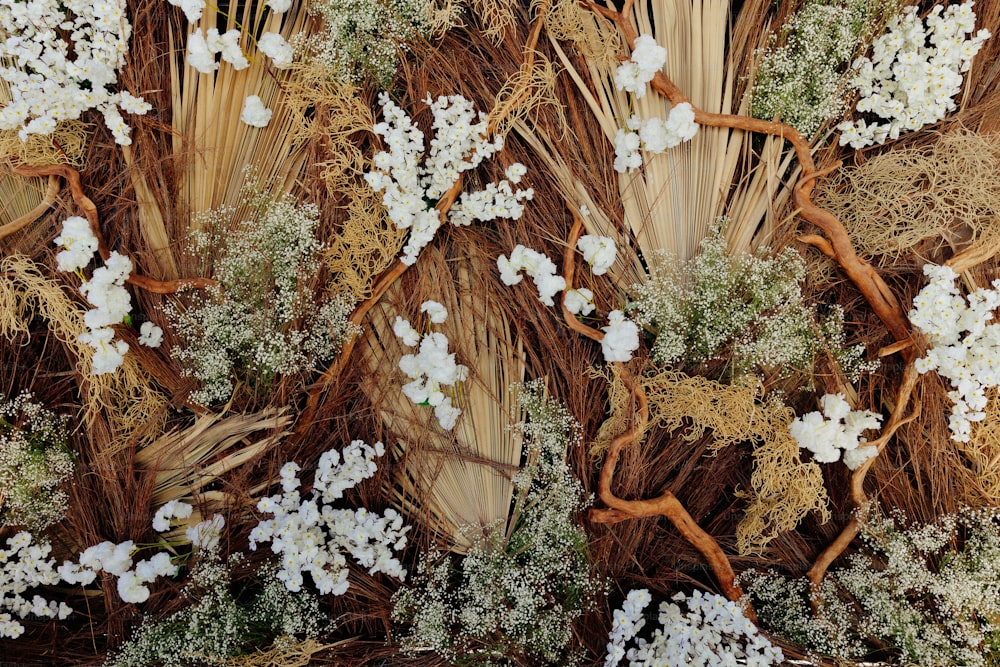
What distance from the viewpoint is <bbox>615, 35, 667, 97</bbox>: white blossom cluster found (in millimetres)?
1561

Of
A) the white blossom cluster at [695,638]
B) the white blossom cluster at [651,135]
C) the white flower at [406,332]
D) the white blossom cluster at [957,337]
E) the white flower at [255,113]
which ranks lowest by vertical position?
the white blossom cluster at [695,638]

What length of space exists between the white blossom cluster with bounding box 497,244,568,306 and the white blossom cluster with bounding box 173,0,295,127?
0.77m

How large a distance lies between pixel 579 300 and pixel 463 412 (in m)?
0.45

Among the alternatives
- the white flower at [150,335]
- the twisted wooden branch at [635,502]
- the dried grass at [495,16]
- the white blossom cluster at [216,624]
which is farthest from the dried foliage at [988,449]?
the white flower at [150,335]

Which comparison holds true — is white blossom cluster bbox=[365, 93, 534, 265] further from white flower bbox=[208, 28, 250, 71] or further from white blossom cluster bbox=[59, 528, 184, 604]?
white blossom cluster bbox=[59, 528, 184, 604]

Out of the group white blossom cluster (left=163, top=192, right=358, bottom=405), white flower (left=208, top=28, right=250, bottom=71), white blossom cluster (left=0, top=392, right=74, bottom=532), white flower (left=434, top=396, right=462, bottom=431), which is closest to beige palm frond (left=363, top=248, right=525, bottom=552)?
white flower (left=434, top=396, right=462, bottom=431)

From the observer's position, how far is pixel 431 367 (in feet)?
5.18

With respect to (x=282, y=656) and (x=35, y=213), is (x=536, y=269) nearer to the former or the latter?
(x=282, y=656)

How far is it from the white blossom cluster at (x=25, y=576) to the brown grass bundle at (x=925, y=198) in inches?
91.5

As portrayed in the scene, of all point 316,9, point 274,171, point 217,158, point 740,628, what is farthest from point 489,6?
point 740,628

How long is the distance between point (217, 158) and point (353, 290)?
0.53 metres

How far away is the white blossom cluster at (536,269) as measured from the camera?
158 centimetres

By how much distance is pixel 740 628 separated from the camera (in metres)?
1.54

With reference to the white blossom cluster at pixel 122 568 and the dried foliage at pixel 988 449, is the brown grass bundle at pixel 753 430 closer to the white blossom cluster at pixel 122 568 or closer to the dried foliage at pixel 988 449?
the dried foliage at pixel 988 449
